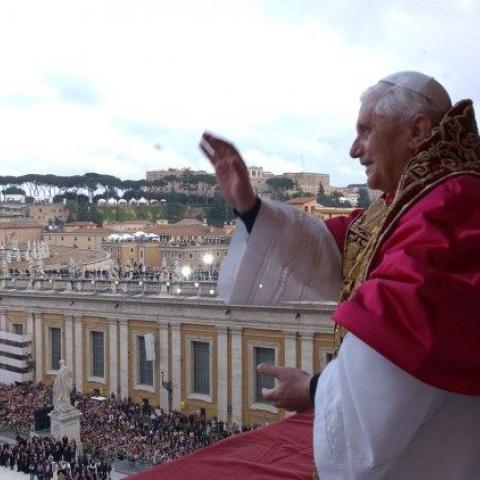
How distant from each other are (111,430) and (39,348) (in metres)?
8.15

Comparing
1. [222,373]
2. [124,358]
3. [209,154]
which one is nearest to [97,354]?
[124,358]

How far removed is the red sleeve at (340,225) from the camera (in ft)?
9.00

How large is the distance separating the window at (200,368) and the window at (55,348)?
6087 mm

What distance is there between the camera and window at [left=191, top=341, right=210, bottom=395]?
20.8 metres

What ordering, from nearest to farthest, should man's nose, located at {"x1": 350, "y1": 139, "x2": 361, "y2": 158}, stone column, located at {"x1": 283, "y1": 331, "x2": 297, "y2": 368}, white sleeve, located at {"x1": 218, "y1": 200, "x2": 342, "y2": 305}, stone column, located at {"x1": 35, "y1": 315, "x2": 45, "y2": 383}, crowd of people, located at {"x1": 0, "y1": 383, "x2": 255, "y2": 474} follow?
man's nose, located at {"x1": 350, "y1": 139, "x2": 361, "y2": 158} < white sleeve, located at {"x1": 218, "y1": 200, "x2": 342, "y2": 305} < crowd of people, located at {"x1": 0, "y1": 383, "x2": 255, "y2": 474} < stone column, located at {"x1": 283, "y1": 331, "x2": 297, "y2": 368} < stone column, located at {"x1": 35, "y1": 315, "x2": 45, "y2": 383}

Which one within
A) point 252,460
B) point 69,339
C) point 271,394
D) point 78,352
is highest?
point 271,394

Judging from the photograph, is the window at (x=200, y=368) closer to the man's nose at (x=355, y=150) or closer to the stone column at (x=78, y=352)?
the stone column at (x=78, y=352)

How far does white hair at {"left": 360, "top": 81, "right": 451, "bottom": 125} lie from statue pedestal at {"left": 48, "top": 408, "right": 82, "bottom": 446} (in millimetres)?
16026

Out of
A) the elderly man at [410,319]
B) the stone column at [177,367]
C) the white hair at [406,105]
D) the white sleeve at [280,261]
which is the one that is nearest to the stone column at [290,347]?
the stone column at [177,367]

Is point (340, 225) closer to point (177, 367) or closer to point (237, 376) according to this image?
point (237, 376)

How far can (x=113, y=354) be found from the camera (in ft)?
75.0

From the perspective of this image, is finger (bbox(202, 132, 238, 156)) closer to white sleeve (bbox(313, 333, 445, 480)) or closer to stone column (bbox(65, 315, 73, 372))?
white sleeve (bbox(313, 333, 445, 480))

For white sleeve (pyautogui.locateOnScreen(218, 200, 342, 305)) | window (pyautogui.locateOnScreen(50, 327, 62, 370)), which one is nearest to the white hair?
white sleeve (pyautogui.locateOnScreen(218, 200, 342, 305))

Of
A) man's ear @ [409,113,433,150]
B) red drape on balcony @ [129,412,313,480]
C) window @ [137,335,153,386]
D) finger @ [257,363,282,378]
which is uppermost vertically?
man's ear @ [409,113,433,150]
